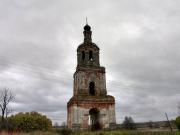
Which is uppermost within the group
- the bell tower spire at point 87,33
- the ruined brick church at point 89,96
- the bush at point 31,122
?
Result: the bell tower spire at point 87,33

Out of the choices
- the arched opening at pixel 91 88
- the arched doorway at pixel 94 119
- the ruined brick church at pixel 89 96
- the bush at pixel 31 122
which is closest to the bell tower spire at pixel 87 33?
the ruined brick church at pixel 89 96

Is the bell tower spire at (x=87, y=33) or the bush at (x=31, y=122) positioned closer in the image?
the bell tower spire at (x=87, y=33)

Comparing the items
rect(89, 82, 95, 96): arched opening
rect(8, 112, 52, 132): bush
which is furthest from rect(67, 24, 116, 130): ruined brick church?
rect(8, 112, 52, 132): bush

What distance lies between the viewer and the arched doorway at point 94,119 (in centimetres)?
2603

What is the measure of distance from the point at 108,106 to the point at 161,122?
904 inches

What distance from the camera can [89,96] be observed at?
86.2ft

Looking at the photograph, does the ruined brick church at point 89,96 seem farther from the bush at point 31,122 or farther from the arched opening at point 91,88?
the bush at point 31,122

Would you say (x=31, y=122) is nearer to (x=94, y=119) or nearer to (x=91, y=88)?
(x=94, y=119)

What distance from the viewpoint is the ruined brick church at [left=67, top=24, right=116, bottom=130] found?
83.4 ft

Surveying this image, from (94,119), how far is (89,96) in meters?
3.30

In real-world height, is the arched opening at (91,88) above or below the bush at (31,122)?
above

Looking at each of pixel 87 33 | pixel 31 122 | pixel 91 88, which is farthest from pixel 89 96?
pixel 31 122

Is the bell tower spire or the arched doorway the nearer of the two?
the arched doorway

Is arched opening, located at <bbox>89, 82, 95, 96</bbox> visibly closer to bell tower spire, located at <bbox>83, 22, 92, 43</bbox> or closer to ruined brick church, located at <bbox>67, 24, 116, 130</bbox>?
ruined brick church, located at <bbox>67, 24, 116, 130</bbox>
